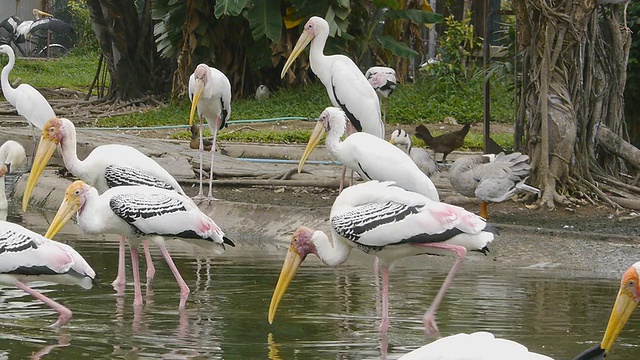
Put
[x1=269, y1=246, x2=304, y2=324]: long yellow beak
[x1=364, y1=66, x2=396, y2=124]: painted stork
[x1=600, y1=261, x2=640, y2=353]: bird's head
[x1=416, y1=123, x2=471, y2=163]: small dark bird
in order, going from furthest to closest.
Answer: [x1=364, y1=66, x2=396, y2=124]: painted stork < [x1=416, y1=123, x2=471, y2=163]: small dark bird < [x1=269, y1=246, x2=304, y2=324]: long yellow beak < [x1=600, y1=261, x2=640, y2=353]: bird's head

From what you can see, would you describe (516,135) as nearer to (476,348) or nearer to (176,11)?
(476,348)

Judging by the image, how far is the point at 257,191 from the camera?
12.1 m

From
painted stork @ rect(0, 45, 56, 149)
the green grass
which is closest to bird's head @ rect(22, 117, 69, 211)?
painted stork @ rect(0, 45, 56, 149)

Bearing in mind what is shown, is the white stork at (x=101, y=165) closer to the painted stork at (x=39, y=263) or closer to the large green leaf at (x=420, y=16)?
the painted stork at (x=39, y=263)

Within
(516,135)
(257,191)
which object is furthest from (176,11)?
(516,135)

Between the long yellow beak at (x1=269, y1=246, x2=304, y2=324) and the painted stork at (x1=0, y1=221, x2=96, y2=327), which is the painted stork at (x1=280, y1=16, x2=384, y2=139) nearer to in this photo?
the long yellow beak at (x1=269, y1=246, x2=304, y2=324)

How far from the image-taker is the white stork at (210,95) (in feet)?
39.0

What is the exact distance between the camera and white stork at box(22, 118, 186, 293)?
838 cm

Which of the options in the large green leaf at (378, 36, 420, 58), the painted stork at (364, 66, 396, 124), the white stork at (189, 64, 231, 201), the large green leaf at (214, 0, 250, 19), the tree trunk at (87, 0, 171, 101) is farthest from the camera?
the tree trunk at (87, 0, 171, 101)

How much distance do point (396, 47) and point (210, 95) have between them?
7077 mm

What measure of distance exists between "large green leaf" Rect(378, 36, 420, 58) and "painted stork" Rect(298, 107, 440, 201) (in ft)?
33.1

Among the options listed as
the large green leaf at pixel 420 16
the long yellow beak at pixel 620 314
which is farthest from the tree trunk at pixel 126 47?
the long yellow beak at pixel 620 314

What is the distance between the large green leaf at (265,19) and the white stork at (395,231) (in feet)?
36.7

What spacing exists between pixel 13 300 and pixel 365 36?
12.3 m
